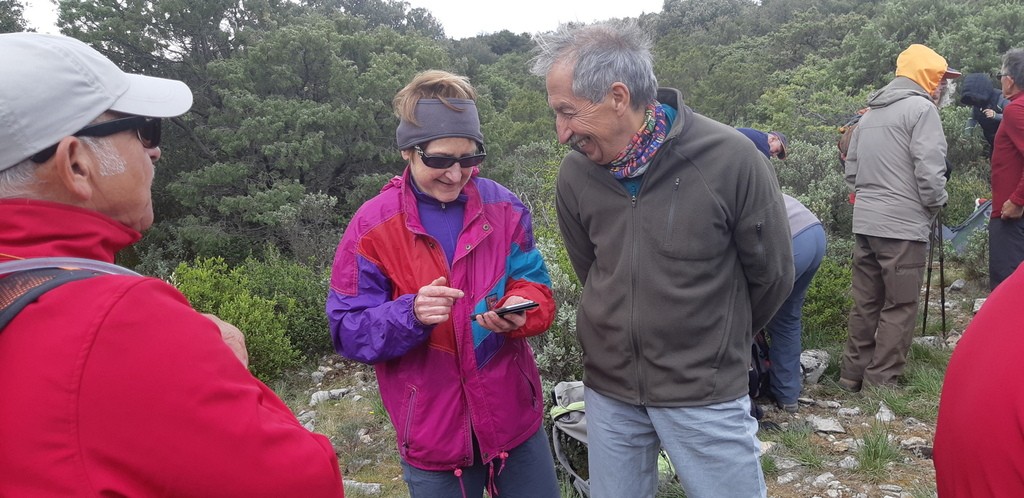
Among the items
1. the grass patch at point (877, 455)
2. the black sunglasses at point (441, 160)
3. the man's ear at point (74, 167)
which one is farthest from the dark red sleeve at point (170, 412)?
the grass patch at point (877, 455)

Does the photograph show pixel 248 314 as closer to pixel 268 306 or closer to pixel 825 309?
pixel 268 306

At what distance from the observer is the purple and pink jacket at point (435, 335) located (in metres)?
2.29

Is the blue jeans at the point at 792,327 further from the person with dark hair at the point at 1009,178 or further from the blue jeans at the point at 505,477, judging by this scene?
the blue jeans at the point at 505,477

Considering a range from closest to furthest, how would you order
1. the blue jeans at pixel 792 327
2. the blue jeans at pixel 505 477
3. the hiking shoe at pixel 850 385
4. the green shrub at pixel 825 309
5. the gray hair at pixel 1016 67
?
the blue jeans at pixel 505 477, the blue jeans at pixel 792 327, the gray hair at pixel 1016 67, the hiking shoe at pixel 850 385, the green shrub at pixel 825 309

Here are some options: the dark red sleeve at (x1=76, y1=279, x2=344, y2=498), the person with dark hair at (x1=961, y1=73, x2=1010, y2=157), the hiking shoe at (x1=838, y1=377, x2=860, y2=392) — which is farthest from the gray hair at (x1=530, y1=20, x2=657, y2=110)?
the person with dark hair at (x1=961, y1=73, x2=1010, y2=157)

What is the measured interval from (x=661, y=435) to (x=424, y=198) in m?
1.14

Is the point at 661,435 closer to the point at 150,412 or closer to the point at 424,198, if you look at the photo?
the point at 424,198

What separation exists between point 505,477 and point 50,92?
6.05 ft

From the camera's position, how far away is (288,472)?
49.5 inches

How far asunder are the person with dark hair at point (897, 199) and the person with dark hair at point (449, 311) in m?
3.09

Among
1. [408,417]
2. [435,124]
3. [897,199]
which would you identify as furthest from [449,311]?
[897,199]

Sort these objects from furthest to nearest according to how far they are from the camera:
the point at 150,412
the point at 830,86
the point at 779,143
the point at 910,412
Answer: the point at 830,86
the point at 779,143
the point at 910,412
the point at 150,412

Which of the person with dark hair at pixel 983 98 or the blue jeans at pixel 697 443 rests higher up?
the person with dark hair at pixel 983 98

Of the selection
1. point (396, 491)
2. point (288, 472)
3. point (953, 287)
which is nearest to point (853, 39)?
point (953, 287)
